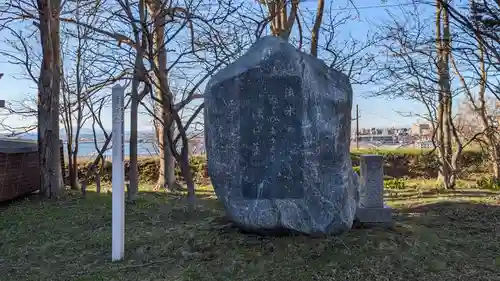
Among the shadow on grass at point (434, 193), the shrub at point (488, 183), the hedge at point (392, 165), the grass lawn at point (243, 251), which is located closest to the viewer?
the grass lawn at point (243, 251)

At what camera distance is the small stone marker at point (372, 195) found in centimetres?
507

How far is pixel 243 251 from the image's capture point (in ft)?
13.4

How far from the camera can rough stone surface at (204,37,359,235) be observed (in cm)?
421

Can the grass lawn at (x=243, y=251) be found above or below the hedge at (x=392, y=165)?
below

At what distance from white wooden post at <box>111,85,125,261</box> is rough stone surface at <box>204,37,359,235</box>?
36.2 inches

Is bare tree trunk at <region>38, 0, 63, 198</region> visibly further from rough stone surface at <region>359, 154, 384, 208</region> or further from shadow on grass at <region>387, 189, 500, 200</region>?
shadow on grass at <region>387, 189, 500, 200</region>

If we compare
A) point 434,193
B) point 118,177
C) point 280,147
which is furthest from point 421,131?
point 118,177

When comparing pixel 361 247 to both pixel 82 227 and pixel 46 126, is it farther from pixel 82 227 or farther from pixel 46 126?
pixel 46 126

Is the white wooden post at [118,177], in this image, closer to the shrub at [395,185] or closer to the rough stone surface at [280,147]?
the rough stone surface at [280,147]

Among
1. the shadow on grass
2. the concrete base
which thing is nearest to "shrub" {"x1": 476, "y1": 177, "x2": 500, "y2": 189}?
the shadow on grass

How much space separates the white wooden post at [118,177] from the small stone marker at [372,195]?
2718mm

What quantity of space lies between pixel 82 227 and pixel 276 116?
329 centimetres

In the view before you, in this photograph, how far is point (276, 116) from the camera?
429 cm

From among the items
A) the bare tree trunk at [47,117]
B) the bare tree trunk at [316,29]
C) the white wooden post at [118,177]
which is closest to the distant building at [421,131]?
the bare tree trunk at [316,29]
